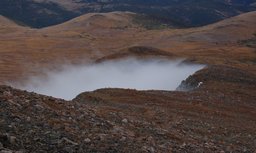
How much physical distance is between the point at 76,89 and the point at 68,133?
39.5m

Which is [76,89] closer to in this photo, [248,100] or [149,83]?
[149,83]

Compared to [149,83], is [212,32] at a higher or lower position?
higher

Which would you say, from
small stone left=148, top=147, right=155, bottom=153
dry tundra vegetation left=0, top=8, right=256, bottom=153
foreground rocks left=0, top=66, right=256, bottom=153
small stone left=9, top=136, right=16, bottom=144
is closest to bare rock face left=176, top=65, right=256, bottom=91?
dry tundra vegetation left=0, top=8, right=256, bottom=153

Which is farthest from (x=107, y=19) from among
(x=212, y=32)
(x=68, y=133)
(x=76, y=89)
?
(x=68, y=133)

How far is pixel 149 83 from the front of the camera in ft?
172

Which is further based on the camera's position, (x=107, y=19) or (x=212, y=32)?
(x=107, y=19)

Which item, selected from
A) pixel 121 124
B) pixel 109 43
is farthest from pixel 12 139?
pixel 109 43

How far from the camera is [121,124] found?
17.5 metres

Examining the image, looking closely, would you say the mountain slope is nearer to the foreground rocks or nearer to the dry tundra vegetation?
the dry tundra vegetation

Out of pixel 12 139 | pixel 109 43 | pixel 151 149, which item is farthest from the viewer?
pixel 109 43

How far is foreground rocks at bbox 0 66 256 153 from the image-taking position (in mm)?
13195

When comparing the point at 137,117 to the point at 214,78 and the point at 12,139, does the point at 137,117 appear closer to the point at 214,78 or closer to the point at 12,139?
the point at 12,139

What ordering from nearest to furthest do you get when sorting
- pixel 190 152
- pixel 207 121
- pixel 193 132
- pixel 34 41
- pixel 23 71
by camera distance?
pixel 190 152
pixel 193 132
pixel 207 121
pixel 23 71
pixel 34 41

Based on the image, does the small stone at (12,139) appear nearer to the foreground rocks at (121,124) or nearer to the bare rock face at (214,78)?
the foreground rocks at (121,124)
